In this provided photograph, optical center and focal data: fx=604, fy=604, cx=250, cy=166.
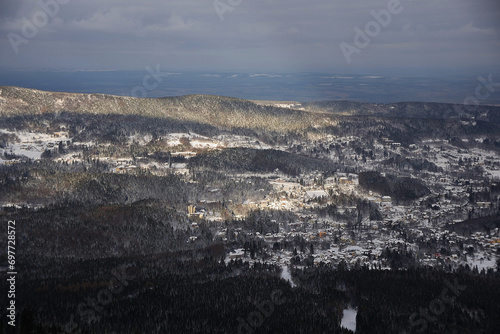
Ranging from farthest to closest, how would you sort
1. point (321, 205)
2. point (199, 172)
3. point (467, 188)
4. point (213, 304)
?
point (199, 172) < point (467, 188) < point (321, 205) < point (213, 304)

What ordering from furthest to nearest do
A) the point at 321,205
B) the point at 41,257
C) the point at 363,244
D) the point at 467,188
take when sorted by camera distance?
the point at 467,188, the point at 321,205, the point at 363,244, the point at 41,257

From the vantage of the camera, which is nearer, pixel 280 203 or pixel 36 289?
pixel 36 289

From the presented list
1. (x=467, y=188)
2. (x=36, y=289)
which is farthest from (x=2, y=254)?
(x=467, y=188)

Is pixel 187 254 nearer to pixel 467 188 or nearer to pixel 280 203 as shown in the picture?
pixel 280 203

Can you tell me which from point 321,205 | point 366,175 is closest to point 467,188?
point 366,175

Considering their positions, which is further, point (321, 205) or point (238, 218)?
point (321, 205)

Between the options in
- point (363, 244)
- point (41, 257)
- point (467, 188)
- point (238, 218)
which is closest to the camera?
point (41, 257)

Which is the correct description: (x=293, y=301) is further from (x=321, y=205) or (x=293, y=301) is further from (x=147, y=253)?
(x=321, y=205)

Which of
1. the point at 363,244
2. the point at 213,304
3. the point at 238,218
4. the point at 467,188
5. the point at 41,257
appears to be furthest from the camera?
the point at 467,188
